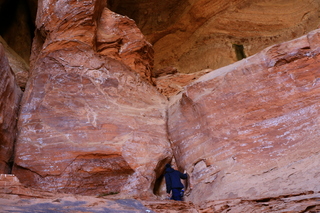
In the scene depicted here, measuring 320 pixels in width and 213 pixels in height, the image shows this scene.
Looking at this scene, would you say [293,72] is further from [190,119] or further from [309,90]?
[190,119]

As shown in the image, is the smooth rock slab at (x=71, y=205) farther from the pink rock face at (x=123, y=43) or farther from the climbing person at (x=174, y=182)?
the pink rock face at (x=123, y=43)

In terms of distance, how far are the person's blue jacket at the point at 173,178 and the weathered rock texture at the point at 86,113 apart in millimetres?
370

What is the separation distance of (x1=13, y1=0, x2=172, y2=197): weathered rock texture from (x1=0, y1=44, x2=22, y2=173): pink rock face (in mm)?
184

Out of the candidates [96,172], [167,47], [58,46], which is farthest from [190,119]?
[167,47]

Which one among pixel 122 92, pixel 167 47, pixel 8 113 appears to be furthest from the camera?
pixel 167 47

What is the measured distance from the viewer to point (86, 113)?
29.0 ft

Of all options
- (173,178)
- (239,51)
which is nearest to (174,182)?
(173,178)

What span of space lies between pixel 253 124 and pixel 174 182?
6.41 ft

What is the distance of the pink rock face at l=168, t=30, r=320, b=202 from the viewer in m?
7.00

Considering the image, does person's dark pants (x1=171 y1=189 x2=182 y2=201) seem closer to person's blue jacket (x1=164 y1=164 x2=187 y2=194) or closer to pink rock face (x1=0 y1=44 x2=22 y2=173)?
person's blue jacket (x1=164 y1=164 x2=187 y2=194)

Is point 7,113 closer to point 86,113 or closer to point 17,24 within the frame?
point 86,113

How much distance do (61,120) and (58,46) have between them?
81.2 inches

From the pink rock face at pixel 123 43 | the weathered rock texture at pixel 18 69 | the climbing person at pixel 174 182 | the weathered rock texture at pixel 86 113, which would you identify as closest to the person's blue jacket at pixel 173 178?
the climbing person at pixel 174 182

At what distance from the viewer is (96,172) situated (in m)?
8.11
